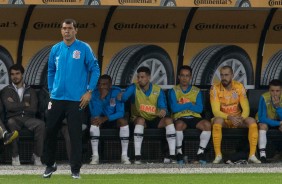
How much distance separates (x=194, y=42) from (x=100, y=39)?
1.40 meters

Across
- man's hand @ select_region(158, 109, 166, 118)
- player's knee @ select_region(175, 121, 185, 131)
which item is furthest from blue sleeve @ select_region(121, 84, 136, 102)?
player's knee @ select_region(175, 121, 185, 131)

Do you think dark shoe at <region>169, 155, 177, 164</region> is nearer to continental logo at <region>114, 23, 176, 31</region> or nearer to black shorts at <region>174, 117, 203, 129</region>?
black shorts at <region>174, 117, 203, 129</region>

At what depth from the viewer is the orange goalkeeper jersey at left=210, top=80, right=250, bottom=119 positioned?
15.5 meters

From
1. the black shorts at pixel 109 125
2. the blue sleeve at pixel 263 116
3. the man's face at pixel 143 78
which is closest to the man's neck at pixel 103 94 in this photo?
the black shorts at pixel 109 125

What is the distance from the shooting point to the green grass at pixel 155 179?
11.8 m

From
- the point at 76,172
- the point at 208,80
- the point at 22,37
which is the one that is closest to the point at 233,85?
the point at 208,80

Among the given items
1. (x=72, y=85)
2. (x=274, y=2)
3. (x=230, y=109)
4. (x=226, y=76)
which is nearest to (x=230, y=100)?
(x=230, y=109)

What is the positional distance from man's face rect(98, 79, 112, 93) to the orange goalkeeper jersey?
1451 millimetres

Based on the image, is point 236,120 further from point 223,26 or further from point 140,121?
point 223,26

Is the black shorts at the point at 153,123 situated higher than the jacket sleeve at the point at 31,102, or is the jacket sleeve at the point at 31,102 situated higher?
the jacket sleeve at the point at 31,102

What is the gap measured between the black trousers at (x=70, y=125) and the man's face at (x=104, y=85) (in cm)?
321

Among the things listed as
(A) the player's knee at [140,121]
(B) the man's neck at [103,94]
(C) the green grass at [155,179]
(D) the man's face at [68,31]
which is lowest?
(C) the green grass at [155,179]

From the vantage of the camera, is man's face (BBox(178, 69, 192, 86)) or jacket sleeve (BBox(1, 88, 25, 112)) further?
man's face (BBox(178, 69, 192, 86))

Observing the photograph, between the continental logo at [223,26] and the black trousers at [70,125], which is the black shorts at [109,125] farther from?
the black trousers at [70,125]
